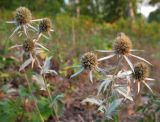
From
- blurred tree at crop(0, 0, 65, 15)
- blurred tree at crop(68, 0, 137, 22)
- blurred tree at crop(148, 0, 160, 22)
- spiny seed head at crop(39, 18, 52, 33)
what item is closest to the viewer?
spiny seed head at crop(39, 18, 52, 33)

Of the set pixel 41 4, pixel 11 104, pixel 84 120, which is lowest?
pixel 84 120

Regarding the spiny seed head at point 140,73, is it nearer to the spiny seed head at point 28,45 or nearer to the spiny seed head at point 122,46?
the spiny seed head at point 122,46

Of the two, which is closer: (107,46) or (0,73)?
(0,73)

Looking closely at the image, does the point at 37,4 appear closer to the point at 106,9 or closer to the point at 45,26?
the point at 106,9

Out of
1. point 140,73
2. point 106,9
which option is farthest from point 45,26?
point 106,9

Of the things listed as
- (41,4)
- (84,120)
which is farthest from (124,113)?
(41,4)

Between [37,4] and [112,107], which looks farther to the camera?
[37,4]

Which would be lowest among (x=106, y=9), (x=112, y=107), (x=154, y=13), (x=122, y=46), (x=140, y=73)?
(x=112, y=107)

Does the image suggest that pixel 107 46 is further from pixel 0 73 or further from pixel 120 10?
pixel 120 10

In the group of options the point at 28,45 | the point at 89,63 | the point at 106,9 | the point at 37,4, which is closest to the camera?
the point at 89,63

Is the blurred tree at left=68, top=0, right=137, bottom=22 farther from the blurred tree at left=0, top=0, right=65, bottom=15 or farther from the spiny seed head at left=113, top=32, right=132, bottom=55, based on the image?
the spiny seed head at left=113, top=32, right=132, bottom=55

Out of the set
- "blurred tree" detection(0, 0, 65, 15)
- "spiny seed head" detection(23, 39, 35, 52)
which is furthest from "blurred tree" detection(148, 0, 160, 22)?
"spiny seed head" detection(23, 39, 35, 52)
